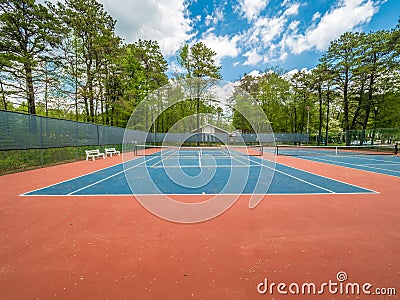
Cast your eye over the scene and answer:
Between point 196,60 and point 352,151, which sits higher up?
point 196,60

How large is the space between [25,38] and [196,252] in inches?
718

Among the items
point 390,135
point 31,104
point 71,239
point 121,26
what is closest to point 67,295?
point 71,239

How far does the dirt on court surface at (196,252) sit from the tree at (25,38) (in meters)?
13.1

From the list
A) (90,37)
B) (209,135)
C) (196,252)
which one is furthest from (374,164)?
(90,37)

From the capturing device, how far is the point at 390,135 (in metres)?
19.1

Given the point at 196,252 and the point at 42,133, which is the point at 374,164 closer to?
the point at 196,252

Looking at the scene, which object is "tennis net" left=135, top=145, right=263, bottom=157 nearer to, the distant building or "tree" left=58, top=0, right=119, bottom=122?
the distant building

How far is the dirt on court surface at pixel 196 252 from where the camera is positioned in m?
1.91

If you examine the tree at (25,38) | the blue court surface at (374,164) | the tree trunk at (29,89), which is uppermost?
the tree at (25,38)

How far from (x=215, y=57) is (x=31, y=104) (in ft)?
83.1

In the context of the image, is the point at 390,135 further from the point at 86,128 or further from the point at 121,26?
the point at 121,26

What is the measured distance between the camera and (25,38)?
41.2ft

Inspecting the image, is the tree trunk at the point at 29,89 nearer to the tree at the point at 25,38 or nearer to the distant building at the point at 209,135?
the tree at the point at 25,38

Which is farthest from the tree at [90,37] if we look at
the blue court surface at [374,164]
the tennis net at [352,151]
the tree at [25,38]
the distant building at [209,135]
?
the blue court surface at [374,164]
